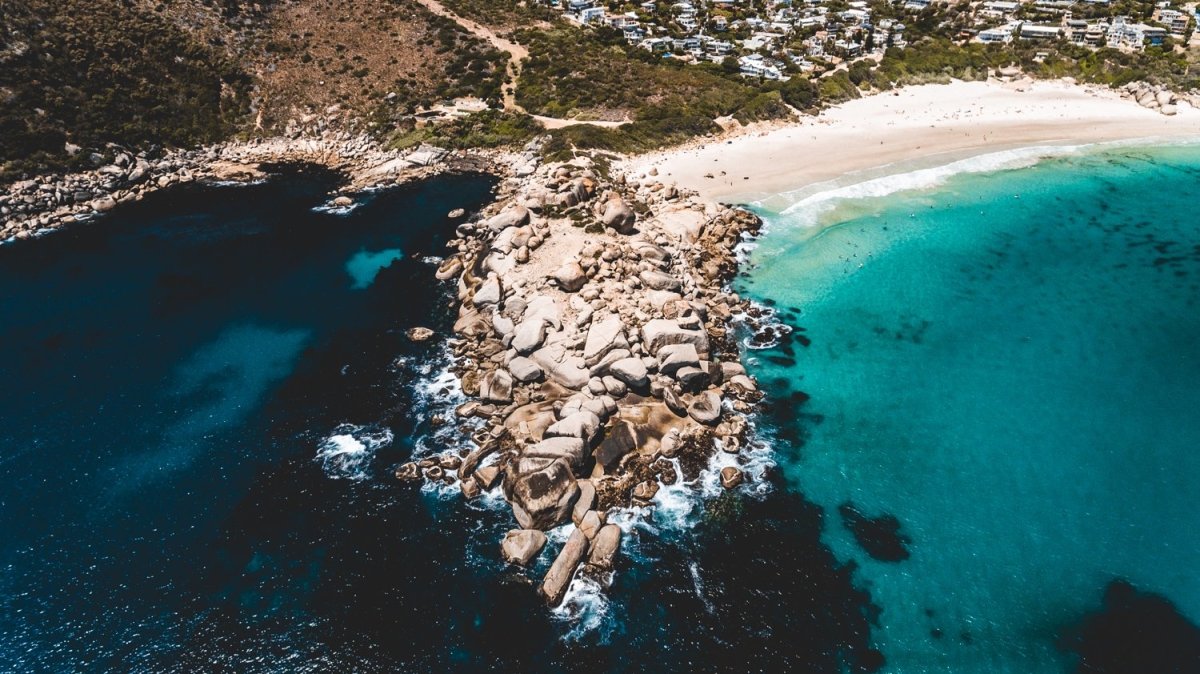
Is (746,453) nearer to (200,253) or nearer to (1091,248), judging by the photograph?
(1091,248)

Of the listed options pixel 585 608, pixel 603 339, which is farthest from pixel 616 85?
pixel 585 608

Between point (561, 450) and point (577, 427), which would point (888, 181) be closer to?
point (577, 427)

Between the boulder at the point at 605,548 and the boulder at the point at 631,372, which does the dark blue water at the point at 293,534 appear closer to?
the boulder at the point at 605,548

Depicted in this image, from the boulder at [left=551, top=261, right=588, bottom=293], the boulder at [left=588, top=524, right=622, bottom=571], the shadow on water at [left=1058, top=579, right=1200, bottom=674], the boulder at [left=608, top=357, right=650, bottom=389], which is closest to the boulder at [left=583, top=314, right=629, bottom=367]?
the boulder at [left=608, top=357, right=650, bottom=389]

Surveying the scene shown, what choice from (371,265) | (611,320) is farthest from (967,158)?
(371,265)

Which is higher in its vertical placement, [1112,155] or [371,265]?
[1112,155]
